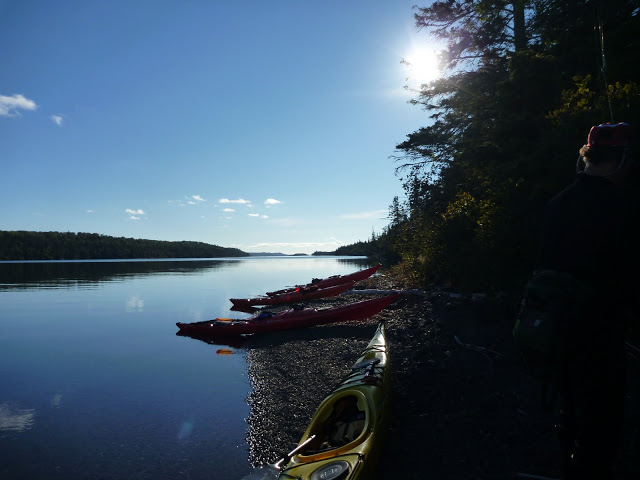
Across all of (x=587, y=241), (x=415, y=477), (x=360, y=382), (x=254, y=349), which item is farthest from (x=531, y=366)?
(x=254, y=349)

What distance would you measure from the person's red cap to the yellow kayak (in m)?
3.80

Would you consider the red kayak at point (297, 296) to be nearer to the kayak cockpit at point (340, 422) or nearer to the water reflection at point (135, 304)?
the water reflection at point (135, 304)

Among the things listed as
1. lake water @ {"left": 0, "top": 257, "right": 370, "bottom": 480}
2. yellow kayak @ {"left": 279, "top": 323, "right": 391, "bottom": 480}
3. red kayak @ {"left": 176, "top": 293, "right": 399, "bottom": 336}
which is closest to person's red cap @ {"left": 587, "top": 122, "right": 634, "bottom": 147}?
yellow kayak @ {"left": 279, "top": 323, "right": 391, "bottom": 480}

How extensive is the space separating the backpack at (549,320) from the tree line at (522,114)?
0.73 meters

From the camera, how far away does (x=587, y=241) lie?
2490mm

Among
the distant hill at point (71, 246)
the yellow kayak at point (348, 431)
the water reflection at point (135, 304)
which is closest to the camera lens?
the yellow kayak at point (348, 431)

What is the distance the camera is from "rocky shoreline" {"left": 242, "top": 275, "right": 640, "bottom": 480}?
457 cm

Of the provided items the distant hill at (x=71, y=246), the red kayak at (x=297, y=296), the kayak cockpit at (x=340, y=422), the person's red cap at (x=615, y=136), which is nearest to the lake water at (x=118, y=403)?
the kayak cockpit at (x=340, y=422)

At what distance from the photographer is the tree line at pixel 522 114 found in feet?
24.5

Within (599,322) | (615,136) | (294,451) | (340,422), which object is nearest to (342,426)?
(340,422)

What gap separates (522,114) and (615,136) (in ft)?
27.7

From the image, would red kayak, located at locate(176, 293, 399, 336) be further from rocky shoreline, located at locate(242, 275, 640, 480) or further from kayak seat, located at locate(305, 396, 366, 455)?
kayak seat, located at locate(305, 396, 366, 455)

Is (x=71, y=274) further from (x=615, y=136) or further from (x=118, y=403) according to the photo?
(x=615, y=136)

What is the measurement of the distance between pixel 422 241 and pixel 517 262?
840 cm
